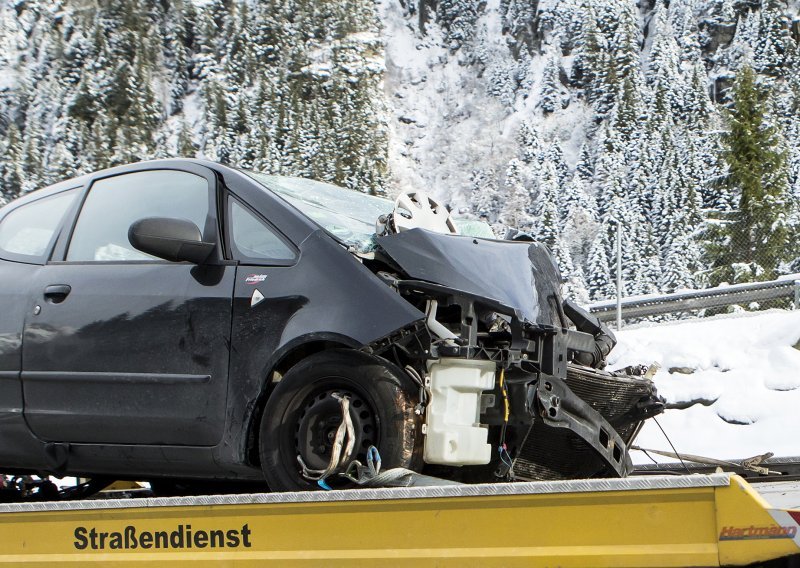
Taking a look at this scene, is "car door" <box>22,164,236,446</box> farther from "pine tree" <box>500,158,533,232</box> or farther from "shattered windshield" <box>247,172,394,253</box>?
"pine tree" <box>500,158,533,232</box>

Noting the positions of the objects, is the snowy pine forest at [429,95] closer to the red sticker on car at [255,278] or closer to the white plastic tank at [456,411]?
the red sticker on car at [255,278]

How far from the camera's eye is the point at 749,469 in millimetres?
4598

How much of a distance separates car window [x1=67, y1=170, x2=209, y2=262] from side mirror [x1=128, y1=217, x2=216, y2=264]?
196mm

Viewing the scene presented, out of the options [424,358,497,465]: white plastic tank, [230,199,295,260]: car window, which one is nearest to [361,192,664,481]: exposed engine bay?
[424,358,497,465]: white plastic tank

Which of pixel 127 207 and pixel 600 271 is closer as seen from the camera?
pixel 127 207

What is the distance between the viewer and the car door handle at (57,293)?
4.10m

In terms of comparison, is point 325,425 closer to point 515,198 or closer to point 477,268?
point 477,268

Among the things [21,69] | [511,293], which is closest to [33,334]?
[511,293]

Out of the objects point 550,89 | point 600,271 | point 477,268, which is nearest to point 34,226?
point 477,268

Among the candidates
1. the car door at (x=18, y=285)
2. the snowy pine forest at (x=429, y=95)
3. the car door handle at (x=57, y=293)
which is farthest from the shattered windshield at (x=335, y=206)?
the snowy pine forest at (x=429, y=95)

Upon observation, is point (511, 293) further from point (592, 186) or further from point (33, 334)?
point (592, 186)

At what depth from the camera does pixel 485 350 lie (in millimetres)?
3420

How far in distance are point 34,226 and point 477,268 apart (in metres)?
2.25

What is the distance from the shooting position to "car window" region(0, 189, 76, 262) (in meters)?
4.43
